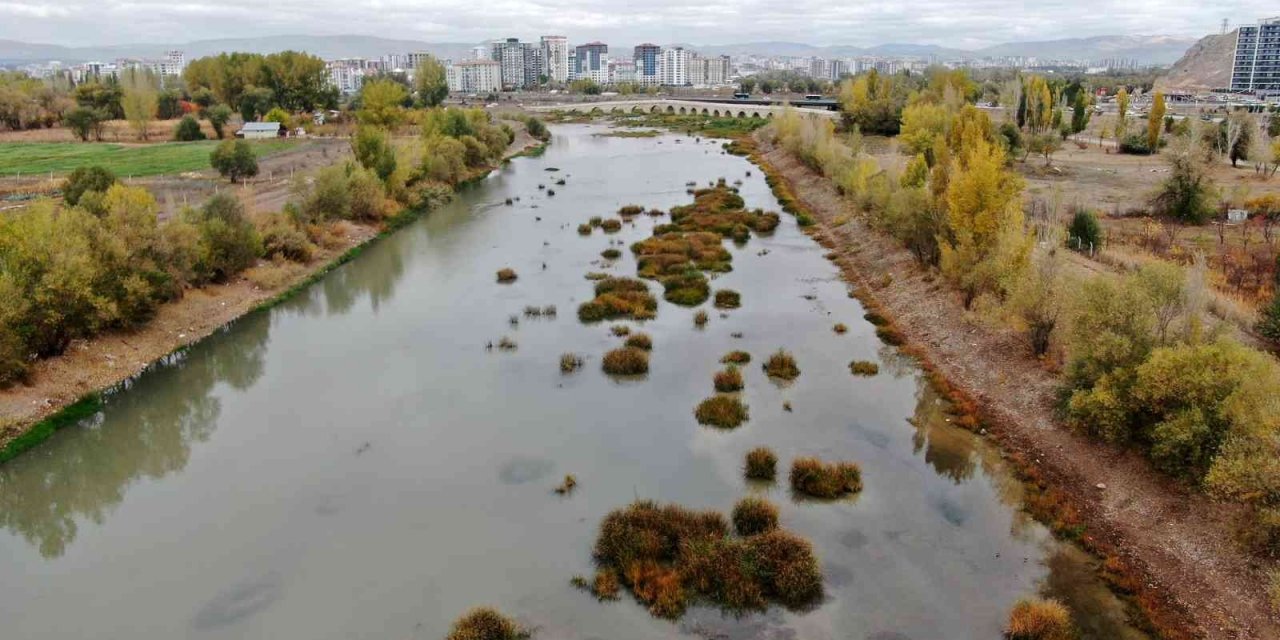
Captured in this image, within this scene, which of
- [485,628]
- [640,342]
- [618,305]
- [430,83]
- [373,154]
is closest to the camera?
[485,628]

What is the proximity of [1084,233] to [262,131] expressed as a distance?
69.7 metres

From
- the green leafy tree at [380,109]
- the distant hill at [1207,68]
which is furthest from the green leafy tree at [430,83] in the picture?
the distant hill at [1207,68]

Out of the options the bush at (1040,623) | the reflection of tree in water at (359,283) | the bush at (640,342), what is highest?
the reflection of tree in water at (359,283)

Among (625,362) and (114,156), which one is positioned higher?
(114,156)

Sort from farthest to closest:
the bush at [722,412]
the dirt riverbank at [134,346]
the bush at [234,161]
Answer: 1. the bush at [234,161]
2. the bush at [722,412]
3. the dirt riverbank at [134,346]

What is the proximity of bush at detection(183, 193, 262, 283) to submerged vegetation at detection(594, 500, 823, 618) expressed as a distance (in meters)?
20.2

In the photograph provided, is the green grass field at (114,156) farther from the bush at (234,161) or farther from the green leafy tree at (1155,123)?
the green leafy tree at (1155,123)

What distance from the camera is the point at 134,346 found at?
77.5 feet

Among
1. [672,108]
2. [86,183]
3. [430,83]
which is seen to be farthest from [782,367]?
[672,108]

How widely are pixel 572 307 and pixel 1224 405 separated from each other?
19208 millimetres

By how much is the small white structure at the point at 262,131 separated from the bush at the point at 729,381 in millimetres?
66151

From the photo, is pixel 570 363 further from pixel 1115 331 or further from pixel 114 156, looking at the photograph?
pixel 114 156

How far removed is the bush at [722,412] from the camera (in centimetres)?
1970

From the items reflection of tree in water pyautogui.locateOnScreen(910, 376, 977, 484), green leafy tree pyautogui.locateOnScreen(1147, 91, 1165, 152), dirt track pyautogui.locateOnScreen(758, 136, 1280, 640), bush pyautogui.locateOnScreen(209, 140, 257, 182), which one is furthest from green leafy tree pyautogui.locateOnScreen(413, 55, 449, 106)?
reflection of tree in water pyautogui.locateOnScreen(910, 376, 977, 484)
